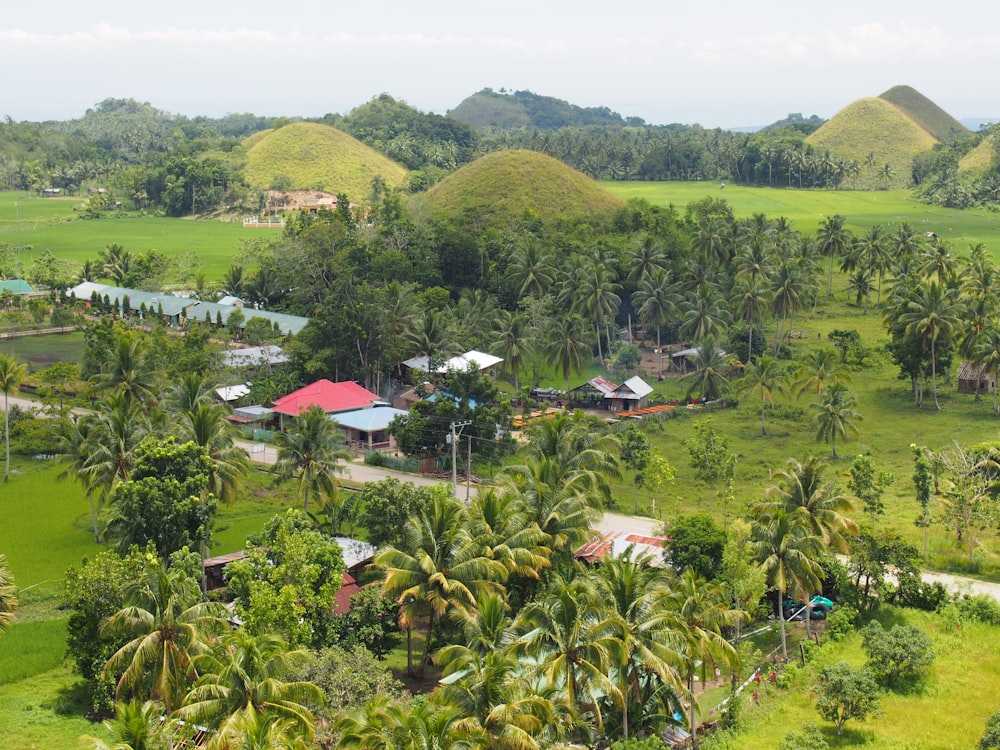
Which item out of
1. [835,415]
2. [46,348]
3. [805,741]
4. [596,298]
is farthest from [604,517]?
[46,348]

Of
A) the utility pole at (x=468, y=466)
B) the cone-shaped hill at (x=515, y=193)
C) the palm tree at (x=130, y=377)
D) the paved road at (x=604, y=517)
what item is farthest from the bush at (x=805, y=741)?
the cone-shaped hill at (x=515, y=193)

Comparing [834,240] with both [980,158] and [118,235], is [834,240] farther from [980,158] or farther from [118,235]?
[980,158]

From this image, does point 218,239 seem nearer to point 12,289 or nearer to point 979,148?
point 12,289

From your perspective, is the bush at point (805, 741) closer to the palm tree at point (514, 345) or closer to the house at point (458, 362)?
the house at point (458, 362)

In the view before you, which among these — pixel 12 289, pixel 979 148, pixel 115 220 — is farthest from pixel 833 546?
pixel 979 148

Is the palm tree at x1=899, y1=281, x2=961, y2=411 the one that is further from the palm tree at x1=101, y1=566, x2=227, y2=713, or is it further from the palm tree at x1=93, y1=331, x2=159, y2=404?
the palm tree at x1=101, y1=566, x2=227, y2=713

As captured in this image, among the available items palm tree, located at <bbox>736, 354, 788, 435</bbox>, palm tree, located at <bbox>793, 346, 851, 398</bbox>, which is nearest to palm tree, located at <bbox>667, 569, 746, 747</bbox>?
palm tree, located at <bbox>736, 354, 788, 435</bbox>
